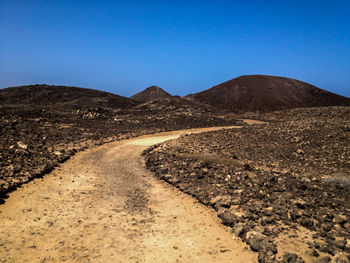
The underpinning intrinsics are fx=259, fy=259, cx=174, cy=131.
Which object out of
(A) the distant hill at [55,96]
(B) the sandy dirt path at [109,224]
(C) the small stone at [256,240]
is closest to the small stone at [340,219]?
(C) the small stone at [256,240]

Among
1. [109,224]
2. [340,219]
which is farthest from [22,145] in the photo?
[340,219]

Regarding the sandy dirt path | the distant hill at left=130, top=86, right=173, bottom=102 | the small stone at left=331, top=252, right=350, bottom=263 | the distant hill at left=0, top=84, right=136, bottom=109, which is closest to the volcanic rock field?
the small stone at left=331, top=252, right=350, bottom=263

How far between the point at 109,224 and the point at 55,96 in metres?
45.9

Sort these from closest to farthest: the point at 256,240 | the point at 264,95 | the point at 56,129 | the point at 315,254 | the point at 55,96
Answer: the point at 315,254, the point at 256,240, the point at 56,129, the point at 55,96, the point at 264,95

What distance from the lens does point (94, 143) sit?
17719 mm

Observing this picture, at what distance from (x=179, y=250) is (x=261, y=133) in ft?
45.6

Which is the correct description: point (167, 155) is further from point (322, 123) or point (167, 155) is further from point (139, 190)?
point (322, 123)

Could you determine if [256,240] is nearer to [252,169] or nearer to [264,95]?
[252,169]

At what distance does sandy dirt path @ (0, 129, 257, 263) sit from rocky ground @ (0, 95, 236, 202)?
1.23 m

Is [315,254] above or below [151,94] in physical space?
below

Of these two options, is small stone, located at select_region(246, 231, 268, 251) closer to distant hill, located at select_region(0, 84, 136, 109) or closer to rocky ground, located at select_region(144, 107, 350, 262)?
rocky ground, located at select_region(144, 107, 350, 262)

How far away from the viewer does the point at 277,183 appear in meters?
9.22

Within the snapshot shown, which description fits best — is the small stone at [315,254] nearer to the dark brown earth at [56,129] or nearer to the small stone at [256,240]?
the small stone at [256,240]

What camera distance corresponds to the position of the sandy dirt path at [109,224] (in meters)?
6.00
